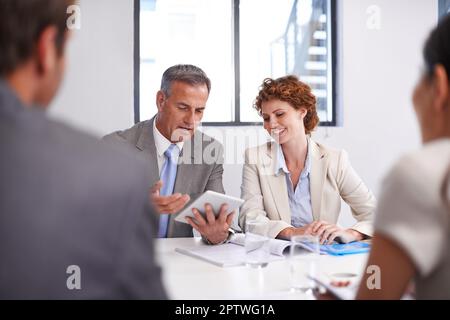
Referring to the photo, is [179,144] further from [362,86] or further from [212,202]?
[362,86]

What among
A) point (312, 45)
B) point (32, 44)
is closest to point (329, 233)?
point (32, 44)

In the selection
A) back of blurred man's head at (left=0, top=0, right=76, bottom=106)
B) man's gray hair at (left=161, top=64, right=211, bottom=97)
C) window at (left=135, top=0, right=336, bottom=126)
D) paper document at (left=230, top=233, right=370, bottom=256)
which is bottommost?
paper document at (left=230, top=233, right=370, bottom=256)

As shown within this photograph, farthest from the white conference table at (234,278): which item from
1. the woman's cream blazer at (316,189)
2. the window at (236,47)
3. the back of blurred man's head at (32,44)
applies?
the window at (236,47)

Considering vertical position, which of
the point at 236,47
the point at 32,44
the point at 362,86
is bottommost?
the point at 32,44

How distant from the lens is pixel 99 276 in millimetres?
670

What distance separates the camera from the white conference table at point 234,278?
131cm

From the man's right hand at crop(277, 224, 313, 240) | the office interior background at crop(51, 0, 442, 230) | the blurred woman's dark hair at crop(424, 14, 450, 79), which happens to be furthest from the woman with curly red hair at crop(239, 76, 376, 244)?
the blurred woman's dark hair at crop(424, 14, 450, 79)

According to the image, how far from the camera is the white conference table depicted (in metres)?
1.31

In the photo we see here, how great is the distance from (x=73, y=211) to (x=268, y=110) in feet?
7.04

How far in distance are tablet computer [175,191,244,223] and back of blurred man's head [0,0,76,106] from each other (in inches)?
42.4

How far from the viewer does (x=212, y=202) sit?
6.18 ft

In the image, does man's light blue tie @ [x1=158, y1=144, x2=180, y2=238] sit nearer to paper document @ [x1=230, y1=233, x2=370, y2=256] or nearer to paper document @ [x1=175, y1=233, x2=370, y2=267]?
paper document @ [x1=175, y1=233, x2=370, y2=267]

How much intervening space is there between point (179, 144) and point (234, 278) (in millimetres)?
1155
